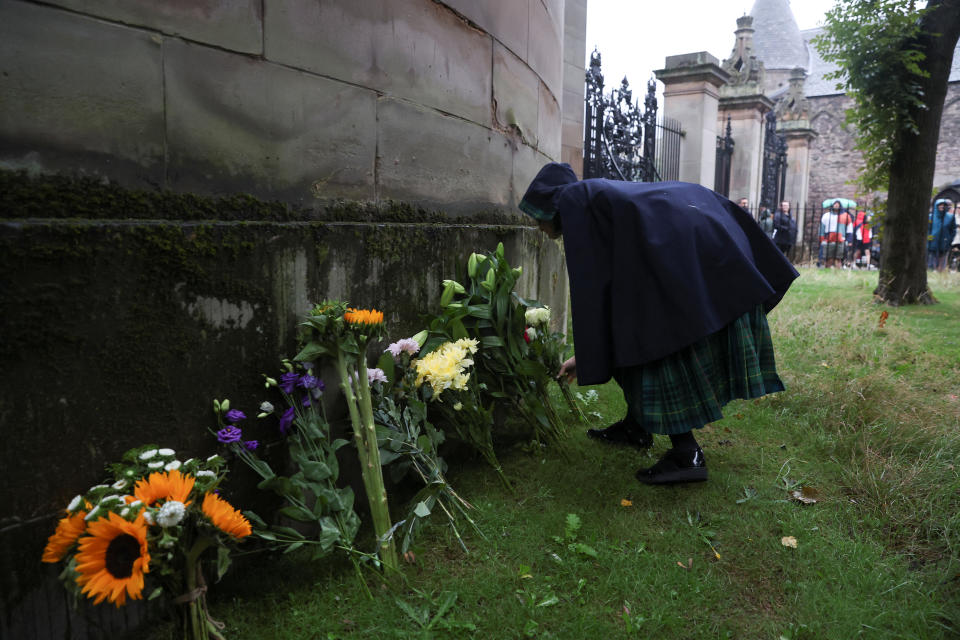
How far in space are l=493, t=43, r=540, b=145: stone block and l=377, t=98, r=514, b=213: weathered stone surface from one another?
168 mm

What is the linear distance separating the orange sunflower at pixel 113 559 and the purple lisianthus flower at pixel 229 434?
531 millimetres

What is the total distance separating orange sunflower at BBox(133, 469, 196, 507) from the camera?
1.50m

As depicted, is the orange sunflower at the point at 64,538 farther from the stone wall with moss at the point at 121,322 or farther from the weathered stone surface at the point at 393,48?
the weathered stone surface at the point at 393,48

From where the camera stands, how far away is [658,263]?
2637 millimetres

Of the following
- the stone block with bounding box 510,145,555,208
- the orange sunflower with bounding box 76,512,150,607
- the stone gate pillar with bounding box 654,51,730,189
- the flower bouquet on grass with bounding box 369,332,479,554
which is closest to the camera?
the orange sunflower with bounding box 76,512,150,607

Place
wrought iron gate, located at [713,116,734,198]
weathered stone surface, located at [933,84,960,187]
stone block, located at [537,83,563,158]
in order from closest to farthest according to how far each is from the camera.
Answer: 1. stone block, located at [537,83,563,158]
2. wrought iron gate, located at [713,116,734,198]
3. weathered stone surface, located at [933,84,960,187]

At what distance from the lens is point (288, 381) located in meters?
2.15

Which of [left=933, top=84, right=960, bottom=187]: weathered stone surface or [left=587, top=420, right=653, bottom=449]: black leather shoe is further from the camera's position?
[left=933, top=84, right=960, bottom=187]: weathered stone surface

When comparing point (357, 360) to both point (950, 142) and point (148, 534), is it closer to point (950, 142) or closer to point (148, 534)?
point (148, 534)

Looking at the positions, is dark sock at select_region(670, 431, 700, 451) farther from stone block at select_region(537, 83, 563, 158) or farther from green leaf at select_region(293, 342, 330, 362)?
stone block at select_region(537, 83, 563, 158)

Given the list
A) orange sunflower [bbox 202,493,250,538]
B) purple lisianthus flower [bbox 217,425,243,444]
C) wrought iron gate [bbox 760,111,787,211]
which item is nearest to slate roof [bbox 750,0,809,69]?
wrought iron gate [bbox 760,111,787,211]

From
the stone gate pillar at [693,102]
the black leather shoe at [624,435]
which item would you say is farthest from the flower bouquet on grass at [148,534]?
the stone gate pillar at [693,102]

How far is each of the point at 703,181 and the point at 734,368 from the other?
10031 mm

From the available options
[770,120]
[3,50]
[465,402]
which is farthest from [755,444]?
[770,120]
